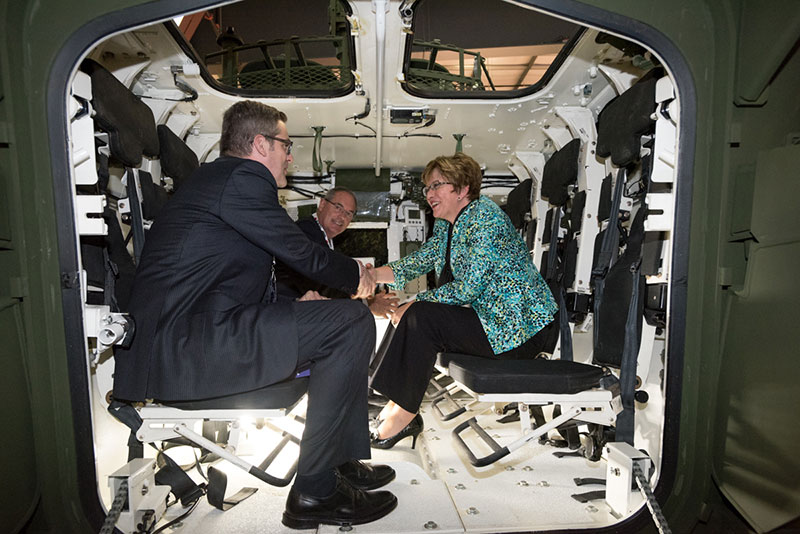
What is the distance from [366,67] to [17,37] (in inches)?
59.6

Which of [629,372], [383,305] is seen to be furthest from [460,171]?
[629,372]

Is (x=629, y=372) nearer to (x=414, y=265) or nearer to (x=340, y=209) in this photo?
(x=414, y=265)

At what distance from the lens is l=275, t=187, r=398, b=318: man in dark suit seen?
10.0ft

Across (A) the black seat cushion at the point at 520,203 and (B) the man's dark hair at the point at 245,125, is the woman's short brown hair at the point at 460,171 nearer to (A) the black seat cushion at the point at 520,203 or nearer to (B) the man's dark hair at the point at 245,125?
(B) the man's dark hair at the point at 245,125

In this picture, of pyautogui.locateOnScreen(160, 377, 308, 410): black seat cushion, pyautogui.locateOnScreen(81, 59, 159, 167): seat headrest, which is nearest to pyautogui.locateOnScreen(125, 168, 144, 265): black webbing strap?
pyautogui.locateOnScreen(81, 59, 159, 167): seat headrest

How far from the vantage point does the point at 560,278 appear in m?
3.28

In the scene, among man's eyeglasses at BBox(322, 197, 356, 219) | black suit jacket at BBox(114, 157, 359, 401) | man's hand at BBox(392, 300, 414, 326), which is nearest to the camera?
black suit jacket at BBox(114, 157, 359, 401)

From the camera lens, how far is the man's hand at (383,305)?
2864mm

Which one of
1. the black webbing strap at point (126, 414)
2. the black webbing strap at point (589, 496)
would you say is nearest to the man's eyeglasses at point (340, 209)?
the black webbing strap at point (126, 414)

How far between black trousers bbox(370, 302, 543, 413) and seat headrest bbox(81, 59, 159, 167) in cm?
150

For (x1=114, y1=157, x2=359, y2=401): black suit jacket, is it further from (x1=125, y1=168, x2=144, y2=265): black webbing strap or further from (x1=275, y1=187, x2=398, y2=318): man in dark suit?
(x1=275, y1=187, x2=398, y2=318): man in dark suit

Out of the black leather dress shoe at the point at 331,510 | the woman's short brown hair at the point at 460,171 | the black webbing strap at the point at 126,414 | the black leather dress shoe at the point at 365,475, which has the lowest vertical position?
the black leather dress shoe at the point at 365,475

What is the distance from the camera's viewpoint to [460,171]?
268cm

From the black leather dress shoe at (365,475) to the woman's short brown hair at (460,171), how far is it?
1.54 meters
